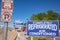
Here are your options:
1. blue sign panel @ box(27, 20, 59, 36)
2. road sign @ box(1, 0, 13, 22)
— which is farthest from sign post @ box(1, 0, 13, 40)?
blue sign panel @ box(27, 20, 59, 36)

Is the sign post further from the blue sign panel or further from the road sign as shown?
the blue sign panel

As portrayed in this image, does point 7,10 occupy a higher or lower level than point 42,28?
higher

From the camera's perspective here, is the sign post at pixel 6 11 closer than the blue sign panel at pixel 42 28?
Yes

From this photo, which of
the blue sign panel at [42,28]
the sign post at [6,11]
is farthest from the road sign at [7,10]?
the blue sign panel at [42,28]

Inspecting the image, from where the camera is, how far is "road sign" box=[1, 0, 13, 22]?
5.94m

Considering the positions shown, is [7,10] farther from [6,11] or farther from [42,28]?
[42,28]

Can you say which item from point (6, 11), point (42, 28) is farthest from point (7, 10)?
point (42, 28)

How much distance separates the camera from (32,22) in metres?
15.0

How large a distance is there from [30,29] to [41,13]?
71.4 meters

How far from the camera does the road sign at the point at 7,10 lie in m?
5.94

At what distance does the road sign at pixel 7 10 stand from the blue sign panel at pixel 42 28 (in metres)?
8.87

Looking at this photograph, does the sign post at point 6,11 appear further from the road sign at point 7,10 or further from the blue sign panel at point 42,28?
the blue sign panel at point 42,28

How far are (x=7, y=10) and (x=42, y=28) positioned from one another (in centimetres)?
951

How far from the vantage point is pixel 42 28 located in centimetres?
1528
